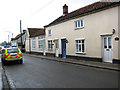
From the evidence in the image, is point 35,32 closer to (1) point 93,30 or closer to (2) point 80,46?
(2) point 80,46

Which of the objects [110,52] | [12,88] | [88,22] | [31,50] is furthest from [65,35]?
[31,50]

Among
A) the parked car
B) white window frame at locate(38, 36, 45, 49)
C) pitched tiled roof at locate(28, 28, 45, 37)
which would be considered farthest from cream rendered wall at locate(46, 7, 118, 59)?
pitched tiled roof at locate(28, 28, 45, 37)

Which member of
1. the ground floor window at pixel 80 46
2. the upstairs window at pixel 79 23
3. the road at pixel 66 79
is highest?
the upstairs window at pixel 79 23

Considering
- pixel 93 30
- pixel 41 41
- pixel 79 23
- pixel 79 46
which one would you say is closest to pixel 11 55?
pixel 79 46

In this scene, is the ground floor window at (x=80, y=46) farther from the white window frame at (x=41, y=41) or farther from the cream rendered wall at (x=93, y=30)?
the white window frame at (x=41, y=41)

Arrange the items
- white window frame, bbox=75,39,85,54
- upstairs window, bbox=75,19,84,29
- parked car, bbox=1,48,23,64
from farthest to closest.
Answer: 1. upstairs window, bbox=75,19,84,29
2. white window frame, bbox=75,39,85,54
3. parked car, bbox=1,48,23,64

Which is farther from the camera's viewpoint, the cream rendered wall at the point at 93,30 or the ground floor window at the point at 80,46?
the ground floor window at the point at 80,46

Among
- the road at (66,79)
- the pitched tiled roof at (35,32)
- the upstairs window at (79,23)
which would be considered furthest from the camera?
the pitched tiled roof at (35,32)

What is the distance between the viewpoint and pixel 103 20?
42.7 feet

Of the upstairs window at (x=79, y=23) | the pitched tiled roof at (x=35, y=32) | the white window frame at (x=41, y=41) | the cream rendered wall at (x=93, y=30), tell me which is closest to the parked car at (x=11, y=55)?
the cream rendered wall at (x=93, y=30)

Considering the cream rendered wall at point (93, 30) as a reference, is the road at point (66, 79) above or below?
below

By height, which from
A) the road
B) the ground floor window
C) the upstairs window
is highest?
the upstairs window

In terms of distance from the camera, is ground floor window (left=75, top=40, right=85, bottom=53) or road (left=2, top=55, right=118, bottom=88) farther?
ground floor window (left=75, top=40, right=85, bottom=53)

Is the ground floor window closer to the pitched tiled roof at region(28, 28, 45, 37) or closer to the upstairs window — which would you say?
the upstairs window
